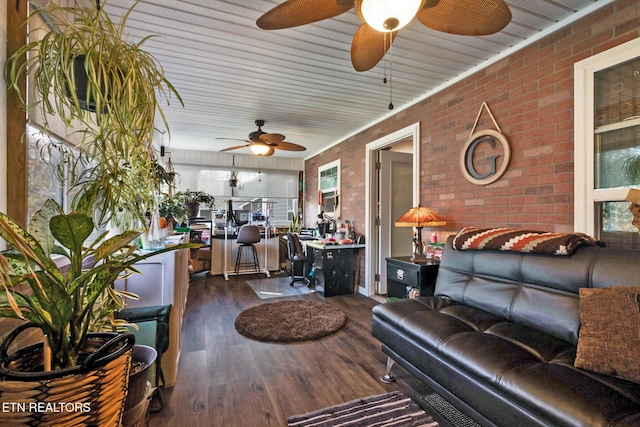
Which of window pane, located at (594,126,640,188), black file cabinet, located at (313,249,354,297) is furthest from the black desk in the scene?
window pane, located at (594,126,640,188)

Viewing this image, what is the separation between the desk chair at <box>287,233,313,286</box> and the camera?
4.50 meters

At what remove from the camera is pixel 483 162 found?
2.54 m

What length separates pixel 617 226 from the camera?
1.79 m

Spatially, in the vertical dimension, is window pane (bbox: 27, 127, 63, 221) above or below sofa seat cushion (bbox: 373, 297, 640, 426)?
above

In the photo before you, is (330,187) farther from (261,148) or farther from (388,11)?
(388,11)

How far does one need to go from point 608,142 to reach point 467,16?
4.08 feet

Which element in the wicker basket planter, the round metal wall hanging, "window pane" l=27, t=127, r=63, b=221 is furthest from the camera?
the round metal wall hanging

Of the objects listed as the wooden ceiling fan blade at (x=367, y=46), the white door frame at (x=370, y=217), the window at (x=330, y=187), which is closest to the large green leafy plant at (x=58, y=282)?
the wooden ceiling fan blade at (x=367, y=46)

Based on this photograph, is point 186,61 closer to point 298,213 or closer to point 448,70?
point 448,70

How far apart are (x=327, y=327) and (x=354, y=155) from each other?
2.76 m

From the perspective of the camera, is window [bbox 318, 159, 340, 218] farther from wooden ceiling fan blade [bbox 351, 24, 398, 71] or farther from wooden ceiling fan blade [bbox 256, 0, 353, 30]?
wooden ceiling fan blade [bbox 256, 0, 353, 30]

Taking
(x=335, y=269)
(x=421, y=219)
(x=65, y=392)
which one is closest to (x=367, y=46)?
(x=421, y=219)

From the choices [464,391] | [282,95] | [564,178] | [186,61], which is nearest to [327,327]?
[464,391]

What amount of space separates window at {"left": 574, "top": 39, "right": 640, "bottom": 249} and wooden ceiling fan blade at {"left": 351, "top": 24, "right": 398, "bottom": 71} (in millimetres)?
1321
